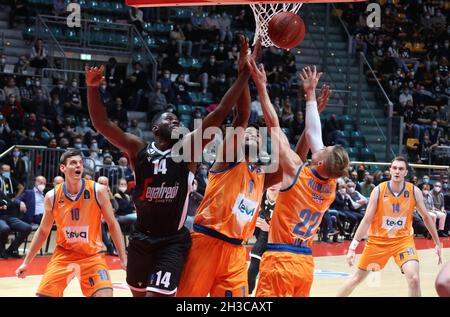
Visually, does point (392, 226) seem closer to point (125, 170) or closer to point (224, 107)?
point (224, 107)

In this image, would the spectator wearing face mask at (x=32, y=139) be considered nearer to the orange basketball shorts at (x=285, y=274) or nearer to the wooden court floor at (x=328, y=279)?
the wooden court floor at (x=328, y=279)

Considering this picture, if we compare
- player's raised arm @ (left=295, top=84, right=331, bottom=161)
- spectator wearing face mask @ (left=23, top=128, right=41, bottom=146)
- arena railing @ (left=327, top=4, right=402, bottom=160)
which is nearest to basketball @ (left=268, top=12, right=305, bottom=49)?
player's raised arm @ (left=295, top=84, right=331, bottom=161)

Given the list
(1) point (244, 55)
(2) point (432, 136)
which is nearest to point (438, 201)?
(2) point (432, 136)

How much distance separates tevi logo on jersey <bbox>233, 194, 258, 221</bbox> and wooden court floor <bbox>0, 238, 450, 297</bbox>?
163 inches

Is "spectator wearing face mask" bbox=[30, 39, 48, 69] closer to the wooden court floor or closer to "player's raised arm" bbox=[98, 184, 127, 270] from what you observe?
the wooden court floor

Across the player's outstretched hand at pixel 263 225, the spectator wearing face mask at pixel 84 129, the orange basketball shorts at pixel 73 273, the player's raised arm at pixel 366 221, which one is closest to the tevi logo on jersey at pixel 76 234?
the orange basketball shorts at pixel 73 273

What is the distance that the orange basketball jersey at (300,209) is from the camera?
5.36 m

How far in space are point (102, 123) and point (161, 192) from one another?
0.64m

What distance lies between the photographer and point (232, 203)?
5438mm

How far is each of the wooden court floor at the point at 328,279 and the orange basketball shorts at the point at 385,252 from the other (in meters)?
1.31

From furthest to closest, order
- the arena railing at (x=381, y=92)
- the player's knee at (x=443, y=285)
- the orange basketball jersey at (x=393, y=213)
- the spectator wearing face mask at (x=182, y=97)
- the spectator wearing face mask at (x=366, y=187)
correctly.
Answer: the arena railing at (x=381, y=92)
the spectator wearing face mask at (x=182, y=97)
the spectator wearing face mask at (x=366, y=187)
the orange basketball jersey at (x=393, y=213)
the player's knee at (x=443, y=285)

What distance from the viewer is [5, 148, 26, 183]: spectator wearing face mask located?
1362cm
